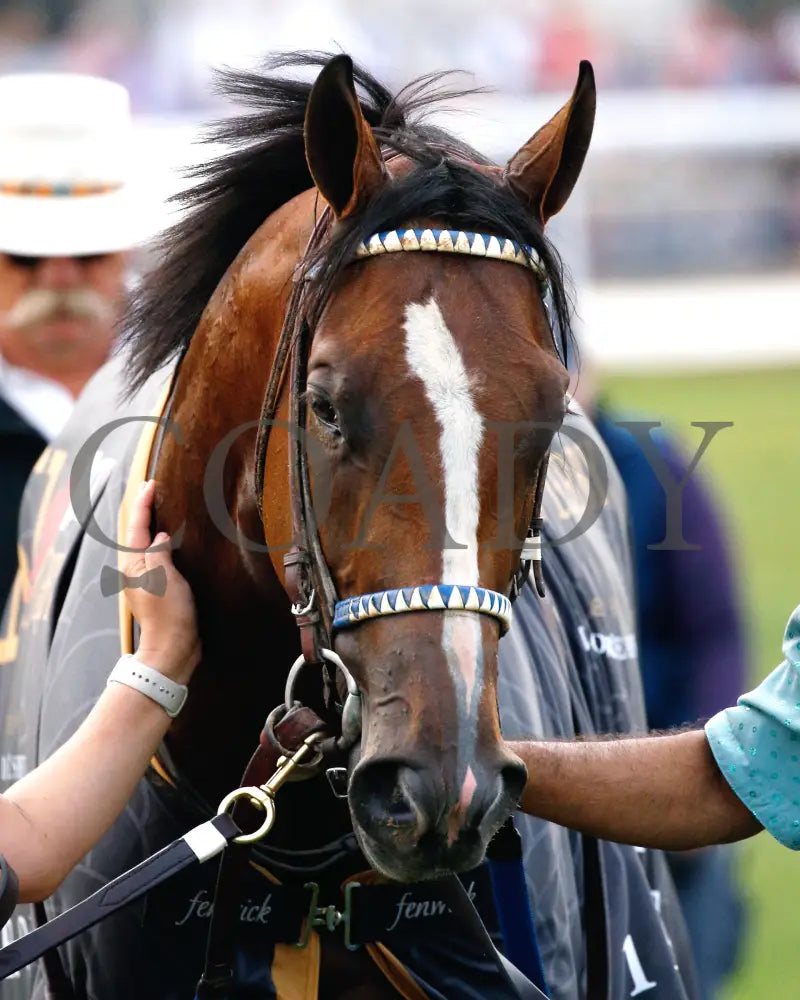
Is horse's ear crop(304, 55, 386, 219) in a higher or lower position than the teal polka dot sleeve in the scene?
higher

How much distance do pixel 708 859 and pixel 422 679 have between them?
2.41 metres

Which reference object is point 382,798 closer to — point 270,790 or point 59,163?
point 270,790

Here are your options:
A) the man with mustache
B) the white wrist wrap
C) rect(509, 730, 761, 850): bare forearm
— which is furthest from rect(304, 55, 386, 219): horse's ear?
the man with mustache

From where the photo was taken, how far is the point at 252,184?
2156 millimetres

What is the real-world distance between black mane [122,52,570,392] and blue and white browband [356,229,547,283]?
2.2 inches

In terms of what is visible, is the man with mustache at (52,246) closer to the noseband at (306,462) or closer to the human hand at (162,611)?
the human hand at (162,611)

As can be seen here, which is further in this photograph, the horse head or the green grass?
the green grass

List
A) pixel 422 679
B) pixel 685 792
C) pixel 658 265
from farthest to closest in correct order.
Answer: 1. pixel 658 265
2. pixel 685 792
3. pixel 422 679

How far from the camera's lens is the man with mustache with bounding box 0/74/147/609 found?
362 centimetres

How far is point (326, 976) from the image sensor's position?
2.17 meters

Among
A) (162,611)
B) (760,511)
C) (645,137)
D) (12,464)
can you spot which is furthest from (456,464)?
(645,137)

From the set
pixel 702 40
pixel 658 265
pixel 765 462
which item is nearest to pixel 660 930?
pixel 765 462

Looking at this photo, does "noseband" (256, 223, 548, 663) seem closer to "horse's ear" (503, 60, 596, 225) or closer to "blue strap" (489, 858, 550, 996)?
"horse's ear" (503, 60, 596, 225)

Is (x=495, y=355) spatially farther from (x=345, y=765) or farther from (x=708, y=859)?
(x=708, y=859)
